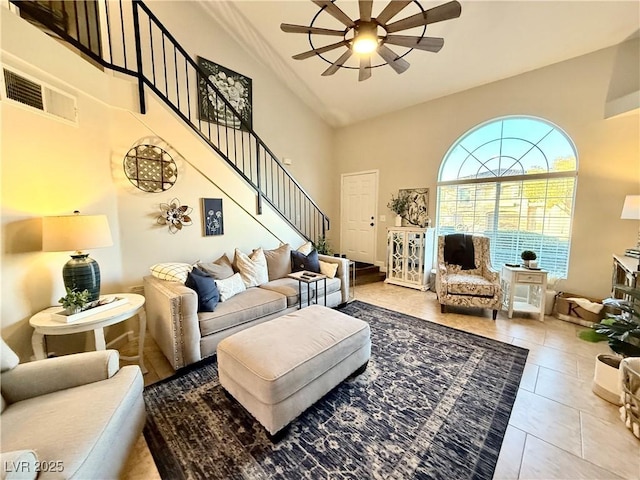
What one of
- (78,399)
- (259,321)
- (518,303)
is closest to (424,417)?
(259,321)

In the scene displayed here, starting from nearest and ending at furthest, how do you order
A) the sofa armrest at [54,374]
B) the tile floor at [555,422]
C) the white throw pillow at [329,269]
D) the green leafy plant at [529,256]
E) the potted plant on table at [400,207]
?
the sofa armrest at [54,374], the tile floor at [555,422], the green leafy plant at [529,256], the white throw pillow at [329,269], the potted plant on table at [400,207]

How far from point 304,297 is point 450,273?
2.24 metres

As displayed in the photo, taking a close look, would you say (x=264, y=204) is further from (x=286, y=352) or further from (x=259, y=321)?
(x=286, y=352)

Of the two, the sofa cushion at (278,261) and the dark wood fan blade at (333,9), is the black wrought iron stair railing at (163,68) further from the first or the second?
the dark wood fan blade at (333,9)

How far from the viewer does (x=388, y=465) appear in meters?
1.43

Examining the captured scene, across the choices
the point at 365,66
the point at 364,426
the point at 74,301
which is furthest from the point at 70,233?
the point at 365,66

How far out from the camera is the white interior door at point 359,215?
5656 millimetres

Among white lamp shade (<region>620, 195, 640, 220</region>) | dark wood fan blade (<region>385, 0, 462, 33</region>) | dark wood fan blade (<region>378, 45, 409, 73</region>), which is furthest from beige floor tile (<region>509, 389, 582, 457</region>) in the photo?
dark wood fan blade (<region>378, 45, 409, 73</region>)

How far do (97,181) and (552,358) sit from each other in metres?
4.57

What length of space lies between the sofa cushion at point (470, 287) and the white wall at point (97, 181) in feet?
8.00

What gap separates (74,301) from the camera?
1.83 metres

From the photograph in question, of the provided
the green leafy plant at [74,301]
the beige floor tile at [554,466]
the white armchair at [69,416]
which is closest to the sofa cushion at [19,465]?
the white armchair at [69,416]

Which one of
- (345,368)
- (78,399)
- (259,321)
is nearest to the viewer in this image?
(78,399)

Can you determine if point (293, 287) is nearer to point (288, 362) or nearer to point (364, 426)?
point (288, 362)
